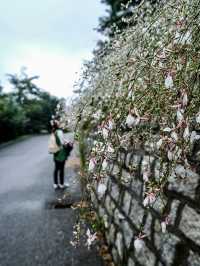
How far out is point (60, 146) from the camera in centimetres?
877

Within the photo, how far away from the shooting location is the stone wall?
2.76 m

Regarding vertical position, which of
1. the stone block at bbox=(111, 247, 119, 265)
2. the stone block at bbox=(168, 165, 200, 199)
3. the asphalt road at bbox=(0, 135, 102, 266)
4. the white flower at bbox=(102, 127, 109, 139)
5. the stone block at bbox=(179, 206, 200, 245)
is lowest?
the asphalt road at bbox=(0, 135, 102, 266)

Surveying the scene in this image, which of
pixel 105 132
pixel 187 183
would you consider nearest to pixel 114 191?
pixel 187 183

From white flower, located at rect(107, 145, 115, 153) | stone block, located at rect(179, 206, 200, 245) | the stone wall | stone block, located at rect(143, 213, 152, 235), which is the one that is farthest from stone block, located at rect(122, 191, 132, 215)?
white flower, located at rect(107, 145, 115, 153)

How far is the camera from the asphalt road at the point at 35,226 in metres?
4.95

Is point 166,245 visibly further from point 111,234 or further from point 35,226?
point 35,226

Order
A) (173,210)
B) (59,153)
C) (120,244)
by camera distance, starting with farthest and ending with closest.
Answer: (59,153)
(120,244)
(173,210)

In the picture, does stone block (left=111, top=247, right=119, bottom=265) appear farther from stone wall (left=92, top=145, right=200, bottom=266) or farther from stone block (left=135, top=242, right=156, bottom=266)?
stone block (left=135, top=242, right=156, bottom=266)

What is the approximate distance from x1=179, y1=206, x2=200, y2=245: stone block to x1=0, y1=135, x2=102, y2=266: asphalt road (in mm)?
760

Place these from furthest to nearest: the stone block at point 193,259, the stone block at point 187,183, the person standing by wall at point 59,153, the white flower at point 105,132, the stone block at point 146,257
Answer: the person standing by wall at point 59,153 → the stone block at point 146,257 → the stone block at point 187,183 → the stone block at point 193,259 → the white flower at point 105,132

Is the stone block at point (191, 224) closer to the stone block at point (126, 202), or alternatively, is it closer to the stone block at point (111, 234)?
the stone block at point (126, 202)

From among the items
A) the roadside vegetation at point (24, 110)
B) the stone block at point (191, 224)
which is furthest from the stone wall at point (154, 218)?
the roadside vegetation at point (24, 110)

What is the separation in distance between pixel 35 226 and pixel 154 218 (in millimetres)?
3238

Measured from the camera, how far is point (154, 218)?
3393 millimetres
